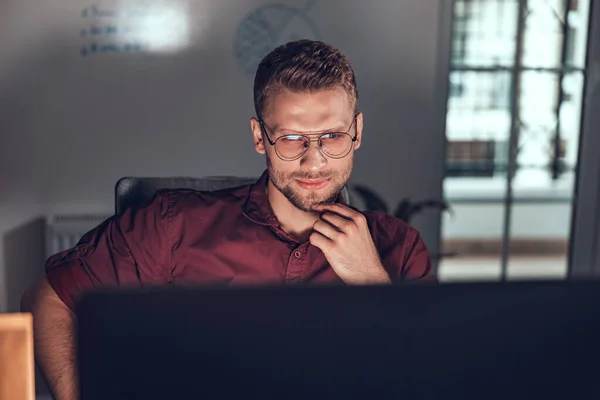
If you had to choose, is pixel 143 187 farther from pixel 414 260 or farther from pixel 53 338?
pixel 414 260

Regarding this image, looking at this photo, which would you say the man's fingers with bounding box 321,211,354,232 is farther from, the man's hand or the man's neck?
the man's neck

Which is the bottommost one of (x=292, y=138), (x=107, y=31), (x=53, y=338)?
(x=53, y=338)

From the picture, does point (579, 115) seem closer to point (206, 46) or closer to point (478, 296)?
point (206, 46)

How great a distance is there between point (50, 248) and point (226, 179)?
1548mm

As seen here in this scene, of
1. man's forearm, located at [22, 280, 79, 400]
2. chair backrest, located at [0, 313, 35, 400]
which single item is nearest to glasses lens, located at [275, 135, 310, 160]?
man's forearm, located at [22, 280, 79, 400]

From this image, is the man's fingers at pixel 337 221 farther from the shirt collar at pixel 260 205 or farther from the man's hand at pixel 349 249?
the shirt collar at pixel 260 205

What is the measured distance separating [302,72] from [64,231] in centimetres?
180

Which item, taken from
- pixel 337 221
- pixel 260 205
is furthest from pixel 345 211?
pixel 260 205

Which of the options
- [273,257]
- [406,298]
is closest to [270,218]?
[273,257]

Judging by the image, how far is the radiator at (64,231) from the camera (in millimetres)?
2828

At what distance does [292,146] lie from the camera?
1456 millimetres

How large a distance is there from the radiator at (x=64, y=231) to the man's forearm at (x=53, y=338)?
61.3 inches

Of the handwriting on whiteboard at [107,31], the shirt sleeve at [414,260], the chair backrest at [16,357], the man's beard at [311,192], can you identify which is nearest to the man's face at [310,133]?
the man's beard at [311,192]

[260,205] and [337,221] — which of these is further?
[260,205]
